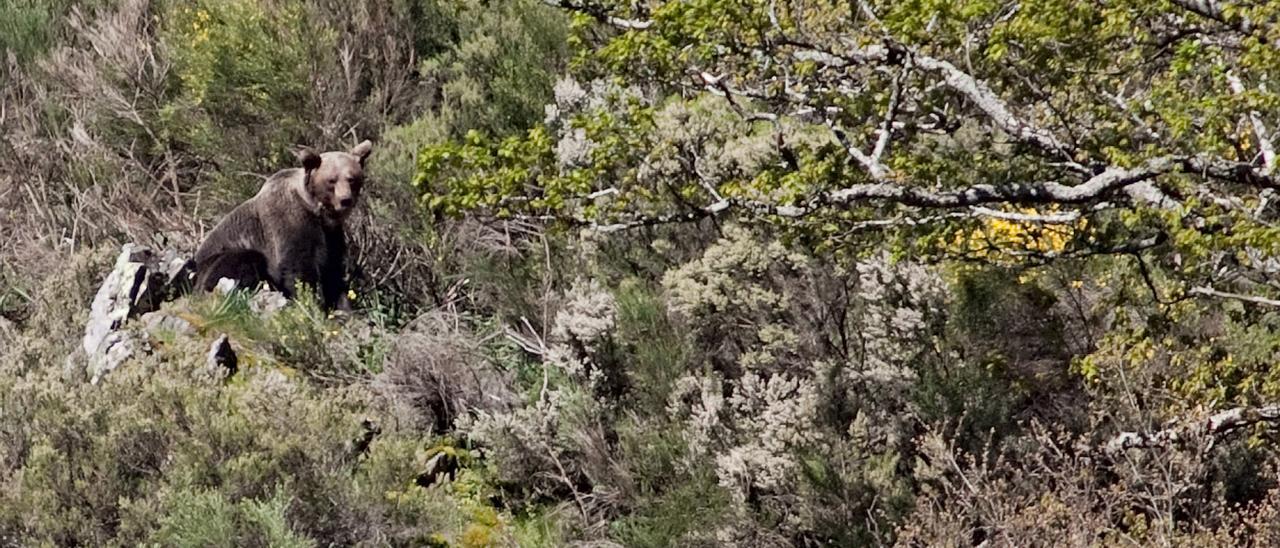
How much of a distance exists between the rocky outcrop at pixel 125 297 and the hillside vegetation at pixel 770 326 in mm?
205

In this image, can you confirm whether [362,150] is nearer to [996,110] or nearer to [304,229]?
[304,229]

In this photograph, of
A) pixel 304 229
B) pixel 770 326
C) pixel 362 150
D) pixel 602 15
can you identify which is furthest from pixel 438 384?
pixel 602 15

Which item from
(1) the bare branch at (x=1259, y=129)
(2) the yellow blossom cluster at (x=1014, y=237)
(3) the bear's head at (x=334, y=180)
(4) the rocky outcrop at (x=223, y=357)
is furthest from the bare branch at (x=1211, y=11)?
(3) the bear's head at (x=334, y=180)

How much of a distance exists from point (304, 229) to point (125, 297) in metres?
1.95

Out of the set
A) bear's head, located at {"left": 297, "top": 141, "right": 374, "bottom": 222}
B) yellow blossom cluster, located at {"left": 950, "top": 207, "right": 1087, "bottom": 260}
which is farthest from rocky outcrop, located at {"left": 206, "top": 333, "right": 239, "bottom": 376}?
yellow blossom cluster, located at {"left": 950, "top": 207, "right": 1087, "bottom": 260}

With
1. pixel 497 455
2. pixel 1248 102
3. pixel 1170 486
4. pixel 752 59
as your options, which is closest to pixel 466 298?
pixel 497 455

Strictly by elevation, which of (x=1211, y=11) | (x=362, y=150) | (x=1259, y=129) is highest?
(x=1211, y=11)

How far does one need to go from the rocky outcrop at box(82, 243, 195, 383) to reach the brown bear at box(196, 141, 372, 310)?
2.02ft

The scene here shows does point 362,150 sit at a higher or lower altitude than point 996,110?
lower

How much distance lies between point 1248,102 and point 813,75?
2.42 metres

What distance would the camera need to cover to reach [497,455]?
428 inches

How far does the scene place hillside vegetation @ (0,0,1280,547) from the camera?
7.64 meters

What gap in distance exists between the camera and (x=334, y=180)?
43.7 ft

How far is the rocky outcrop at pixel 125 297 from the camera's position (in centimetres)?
1091
